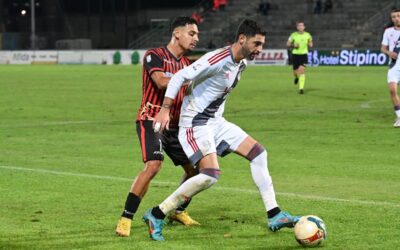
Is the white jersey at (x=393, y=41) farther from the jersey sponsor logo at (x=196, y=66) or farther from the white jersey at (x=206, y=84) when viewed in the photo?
the jersey sponsor logo at (x=196, y=66)

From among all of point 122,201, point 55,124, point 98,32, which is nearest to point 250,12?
point 98,32

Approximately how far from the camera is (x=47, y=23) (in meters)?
80.4

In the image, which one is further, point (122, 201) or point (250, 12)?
point (250, 12)

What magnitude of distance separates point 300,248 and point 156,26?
6603 cm

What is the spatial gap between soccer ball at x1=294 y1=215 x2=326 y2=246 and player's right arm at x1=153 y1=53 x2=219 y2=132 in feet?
4.56

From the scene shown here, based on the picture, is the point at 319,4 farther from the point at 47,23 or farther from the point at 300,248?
the point at 300,248

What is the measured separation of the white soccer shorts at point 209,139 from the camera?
841 cm

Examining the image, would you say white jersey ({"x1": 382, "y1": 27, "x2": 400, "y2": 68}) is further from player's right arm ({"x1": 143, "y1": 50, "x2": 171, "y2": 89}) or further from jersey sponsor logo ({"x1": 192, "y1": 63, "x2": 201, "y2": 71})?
jersey sponsor logo ({"x1": 192, "y1": 63, "x2": 201, "y2": 71})

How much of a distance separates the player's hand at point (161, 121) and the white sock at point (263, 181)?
108 centimetres

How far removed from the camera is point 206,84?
27.9 feet

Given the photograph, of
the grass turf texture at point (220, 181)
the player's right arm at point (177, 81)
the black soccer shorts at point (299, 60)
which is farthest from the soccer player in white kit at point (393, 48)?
the black soccer shorts at point (299, 60)

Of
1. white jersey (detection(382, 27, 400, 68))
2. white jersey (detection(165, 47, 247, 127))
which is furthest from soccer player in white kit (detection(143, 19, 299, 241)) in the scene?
white jersey (detection(382, 27, 400, 68))

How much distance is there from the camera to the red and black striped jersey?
8719 mm

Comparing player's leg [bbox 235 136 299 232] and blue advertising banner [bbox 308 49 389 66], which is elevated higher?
player's leg [bbox 235 136 299 232]
